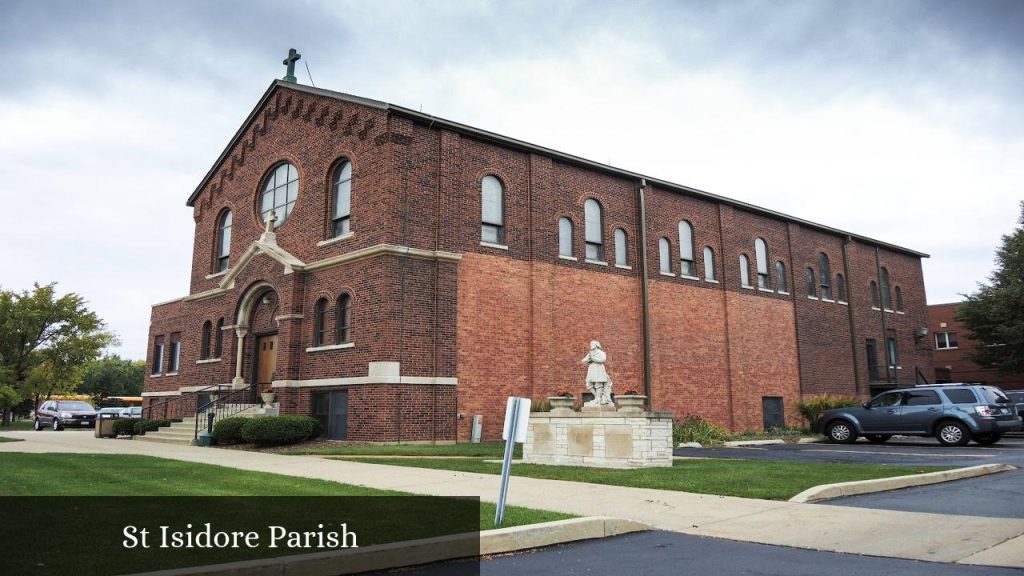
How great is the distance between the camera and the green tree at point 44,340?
40469mm

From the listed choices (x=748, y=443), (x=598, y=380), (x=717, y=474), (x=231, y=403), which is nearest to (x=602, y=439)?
(x=598, y=380)

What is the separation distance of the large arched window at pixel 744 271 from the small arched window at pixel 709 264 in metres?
1.54

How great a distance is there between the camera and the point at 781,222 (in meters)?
32.4

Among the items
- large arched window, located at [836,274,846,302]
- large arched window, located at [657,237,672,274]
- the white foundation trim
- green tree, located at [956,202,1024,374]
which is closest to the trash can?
the white foundation trim

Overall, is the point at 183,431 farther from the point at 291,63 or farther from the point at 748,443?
the point at 748,443

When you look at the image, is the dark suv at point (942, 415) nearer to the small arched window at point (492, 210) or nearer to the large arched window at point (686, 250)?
the large arched window at point (686, 250)

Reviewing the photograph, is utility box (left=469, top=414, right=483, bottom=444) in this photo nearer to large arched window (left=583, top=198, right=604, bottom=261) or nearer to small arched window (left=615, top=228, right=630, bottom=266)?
large arched window (left=583, top=198, right=604, bottom=261)

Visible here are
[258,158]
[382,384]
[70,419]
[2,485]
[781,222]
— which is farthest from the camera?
[70,419]

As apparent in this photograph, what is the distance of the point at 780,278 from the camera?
3181 cm

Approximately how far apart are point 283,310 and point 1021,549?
19604 mm

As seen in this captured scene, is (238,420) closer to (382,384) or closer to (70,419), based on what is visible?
(382,384)

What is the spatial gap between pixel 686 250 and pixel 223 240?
17788 mm

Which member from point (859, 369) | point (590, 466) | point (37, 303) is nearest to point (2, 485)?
point (590, 466)

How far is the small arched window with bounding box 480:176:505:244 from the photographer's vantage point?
22.4 meters
